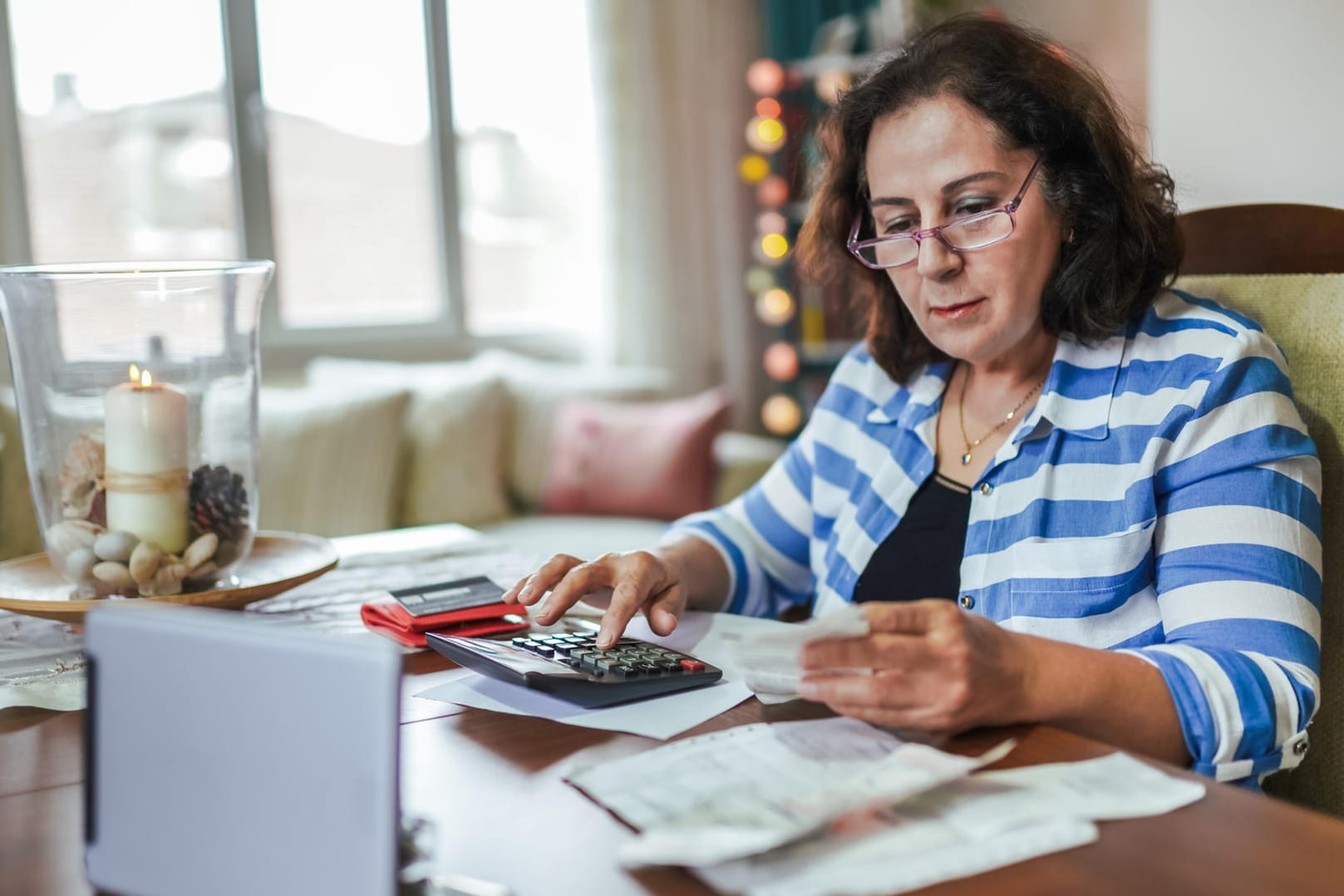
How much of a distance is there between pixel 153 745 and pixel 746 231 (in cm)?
370

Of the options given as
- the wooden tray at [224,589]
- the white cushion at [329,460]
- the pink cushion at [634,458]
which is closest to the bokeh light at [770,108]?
the pink cushion at [634,458]

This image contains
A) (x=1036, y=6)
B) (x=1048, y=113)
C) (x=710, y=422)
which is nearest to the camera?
(x=1048, y=113)

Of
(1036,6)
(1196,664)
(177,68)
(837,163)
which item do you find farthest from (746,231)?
(1196,664)

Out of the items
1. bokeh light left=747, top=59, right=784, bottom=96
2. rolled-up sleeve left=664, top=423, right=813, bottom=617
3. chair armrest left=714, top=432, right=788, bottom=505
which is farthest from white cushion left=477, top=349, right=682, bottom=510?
rolled-up sleeve left=664, top=423, right=813, bottom=617

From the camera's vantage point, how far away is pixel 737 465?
3.14 m

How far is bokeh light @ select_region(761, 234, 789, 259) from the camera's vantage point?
3814 millimetres

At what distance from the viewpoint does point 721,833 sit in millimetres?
581

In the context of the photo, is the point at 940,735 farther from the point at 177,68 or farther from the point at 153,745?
the point at 177,68

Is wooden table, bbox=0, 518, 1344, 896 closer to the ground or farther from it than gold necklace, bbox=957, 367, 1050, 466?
closer to the ground

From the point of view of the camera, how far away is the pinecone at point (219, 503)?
40.9 inches

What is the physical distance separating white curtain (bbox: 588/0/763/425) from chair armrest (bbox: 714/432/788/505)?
849mm

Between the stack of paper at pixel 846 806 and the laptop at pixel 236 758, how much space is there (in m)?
0.15

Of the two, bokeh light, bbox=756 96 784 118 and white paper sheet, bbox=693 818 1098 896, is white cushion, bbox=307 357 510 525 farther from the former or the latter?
white paper sheet, bbox=693 818 1098 896

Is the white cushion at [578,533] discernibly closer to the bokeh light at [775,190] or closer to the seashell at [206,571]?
the bokeh light at [775,190]
